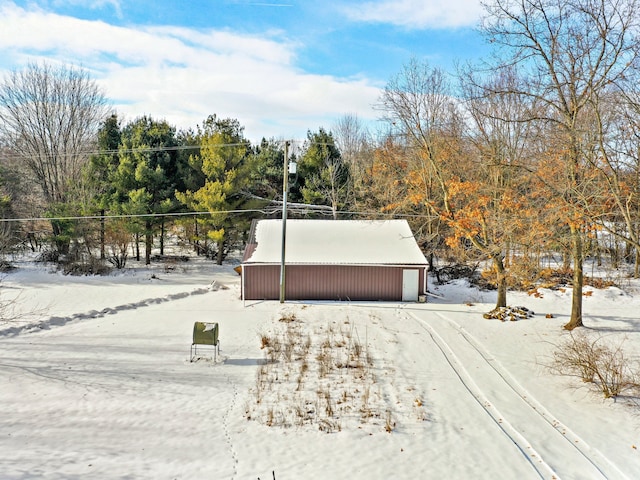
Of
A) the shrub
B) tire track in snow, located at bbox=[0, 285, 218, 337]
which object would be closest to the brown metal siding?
tire track in snow, located at bbox=[0, 285, 218, 337]

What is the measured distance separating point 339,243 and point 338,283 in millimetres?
2294

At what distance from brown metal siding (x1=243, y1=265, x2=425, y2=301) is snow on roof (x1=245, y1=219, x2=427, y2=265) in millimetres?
411

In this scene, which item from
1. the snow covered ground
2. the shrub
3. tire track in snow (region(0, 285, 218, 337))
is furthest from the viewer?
tire track in snow (region(0, 285, 218, 337))

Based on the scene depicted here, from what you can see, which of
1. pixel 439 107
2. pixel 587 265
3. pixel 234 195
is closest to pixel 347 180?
pixel 234 195

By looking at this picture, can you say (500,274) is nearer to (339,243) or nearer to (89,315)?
(339,243)

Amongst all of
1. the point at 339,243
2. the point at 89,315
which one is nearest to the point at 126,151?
the point at 89,315

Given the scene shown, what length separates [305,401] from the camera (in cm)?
909

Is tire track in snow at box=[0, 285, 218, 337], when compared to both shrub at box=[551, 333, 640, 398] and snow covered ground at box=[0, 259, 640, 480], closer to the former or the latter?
snow covered ground at box=[0, 259, 640, 480]

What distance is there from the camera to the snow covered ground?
6.86m

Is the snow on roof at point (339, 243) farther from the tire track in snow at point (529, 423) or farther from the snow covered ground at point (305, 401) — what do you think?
the tire track in snow at point (529, 423)

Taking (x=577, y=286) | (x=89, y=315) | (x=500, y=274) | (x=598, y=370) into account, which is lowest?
(x=89, y=315)

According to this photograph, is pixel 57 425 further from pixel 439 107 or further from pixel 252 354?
pixel 439 107

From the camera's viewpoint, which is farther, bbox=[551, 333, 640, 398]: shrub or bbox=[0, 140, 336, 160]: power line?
bbox=[0, 140, 336, 160]: power line

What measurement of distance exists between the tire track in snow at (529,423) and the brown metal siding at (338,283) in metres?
6.62
